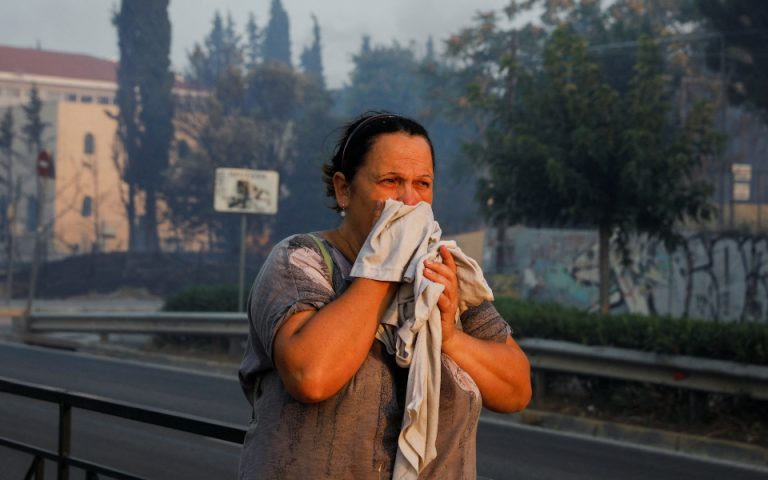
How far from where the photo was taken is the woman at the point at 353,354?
2127 millimetres

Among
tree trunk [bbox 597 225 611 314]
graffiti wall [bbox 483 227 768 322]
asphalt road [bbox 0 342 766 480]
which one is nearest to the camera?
asphalt road [bbox 0 342 766 480]

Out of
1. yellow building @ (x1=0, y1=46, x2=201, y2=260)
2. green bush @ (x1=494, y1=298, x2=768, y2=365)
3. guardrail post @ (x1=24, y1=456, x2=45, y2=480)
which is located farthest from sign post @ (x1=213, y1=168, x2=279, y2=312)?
yellow building @ (x1=0, y1=46, x2=201, y2=260)

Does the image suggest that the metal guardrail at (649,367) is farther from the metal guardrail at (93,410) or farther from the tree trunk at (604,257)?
the metal guardrail at (93,410)

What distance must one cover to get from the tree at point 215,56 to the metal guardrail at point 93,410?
48282mm

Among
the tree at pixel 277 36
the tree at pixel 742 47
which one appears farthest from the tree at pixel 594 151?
the tree at pixel 277 36

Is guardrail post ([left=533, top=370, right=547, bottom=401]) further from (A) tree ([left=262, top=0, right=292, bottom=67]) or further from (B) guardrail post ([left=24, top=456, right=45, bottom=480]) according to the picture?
(A) tree ([left=262, top=0, right=292, bottom=67])

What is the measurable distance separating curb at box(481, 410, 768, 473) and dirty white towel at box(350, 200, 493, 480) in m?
7.93

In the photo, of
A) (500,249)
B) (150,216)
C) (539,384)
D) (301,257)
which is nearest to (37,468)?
(301,257)

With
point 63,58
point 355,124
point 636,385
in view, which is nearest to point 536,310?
point 636,385

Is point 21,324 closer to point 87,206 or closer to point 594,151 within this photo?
point 594,151

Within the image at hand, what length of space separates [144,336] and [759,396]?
41.9 feet

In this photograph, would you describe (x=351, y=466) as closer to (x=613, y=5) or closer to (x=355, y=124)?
(x=355, y=124)

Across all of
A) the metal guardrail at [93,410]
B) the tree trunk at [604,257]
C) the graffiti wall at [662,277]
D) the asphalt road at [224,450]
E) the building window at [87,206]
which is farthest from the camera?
the building window at [87,206]

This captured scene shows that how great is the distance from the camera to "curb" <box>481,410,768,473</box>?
9.58 metres
